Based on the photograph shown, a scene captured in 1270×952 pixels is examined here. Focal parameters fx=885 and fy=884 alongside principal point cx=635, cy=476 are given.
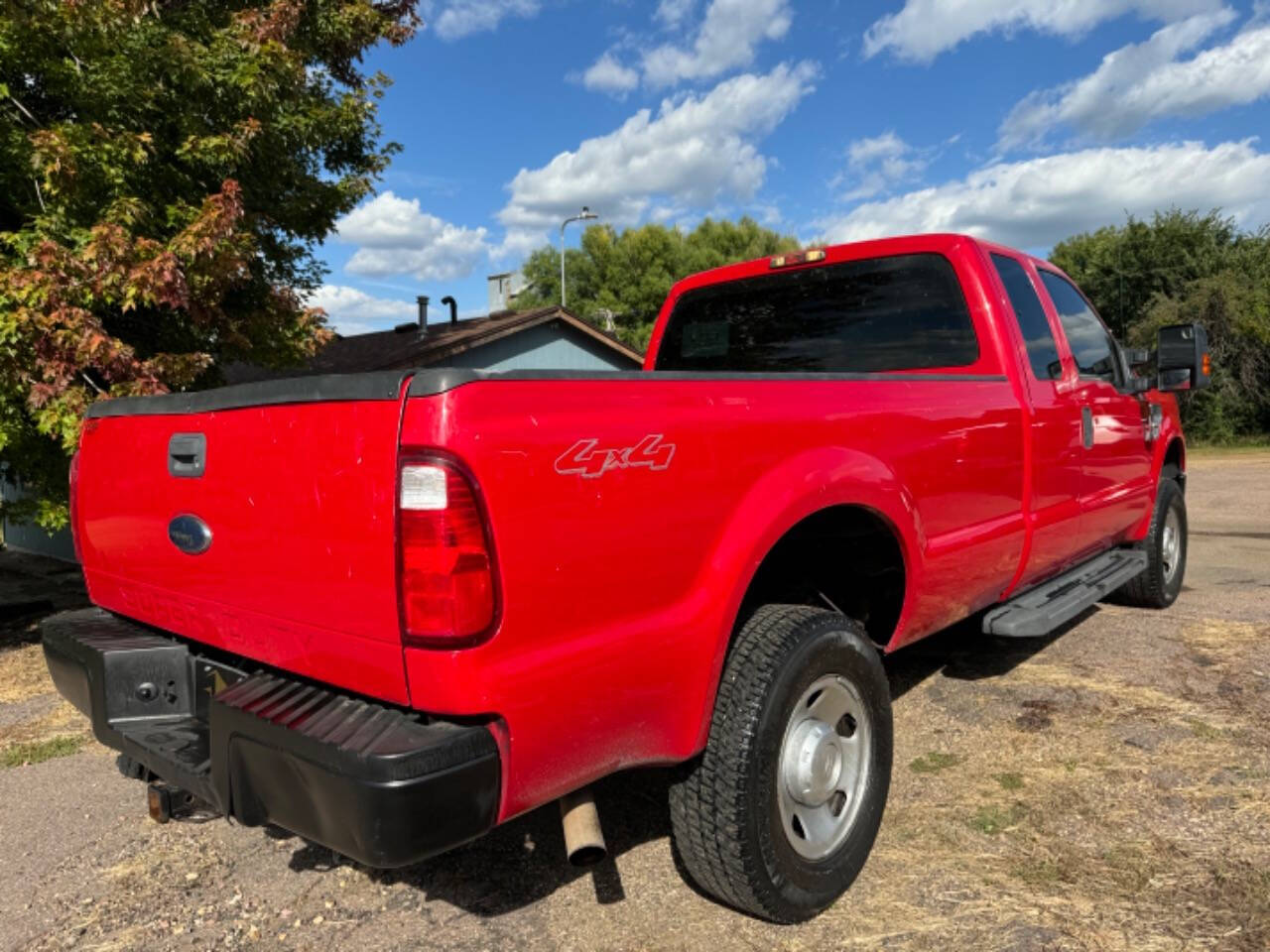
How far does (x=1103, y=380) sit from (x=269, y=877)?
14.2 ft

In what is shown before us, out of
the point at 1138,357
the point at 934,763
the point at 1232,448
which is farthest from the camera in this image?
the point at 1232,448

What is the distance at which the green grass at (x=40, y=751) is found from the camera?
396 cm

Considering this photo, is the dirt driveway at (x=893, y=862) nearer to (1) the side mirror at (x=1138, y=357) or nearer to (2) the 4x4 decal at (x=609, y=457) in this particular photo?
(2) the 4x4 decal at (x=609, y=457)

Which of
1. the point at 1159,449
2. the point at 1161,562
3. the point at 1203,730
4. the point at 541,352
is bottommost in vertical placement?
the point at 1203,730

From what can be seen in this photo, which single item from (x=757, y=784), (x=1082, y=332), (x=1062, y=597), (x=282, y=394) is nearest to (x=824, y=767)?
(x=757, y=784)

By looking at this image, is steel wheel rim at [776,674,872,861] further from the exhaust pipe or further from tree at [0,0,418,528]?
tree at [0,0,418,528]

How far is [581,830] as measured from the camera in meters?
1.99

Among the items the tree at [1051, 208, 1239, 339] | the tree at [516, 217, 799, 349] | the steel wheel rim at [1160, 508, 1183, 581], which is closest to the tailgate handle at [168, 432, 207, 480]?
the steel wheel rim at [1160, 508, 1183, 581]

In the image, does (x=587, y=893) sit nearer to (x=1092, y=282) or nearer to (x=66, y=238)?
(x=66, y=238)

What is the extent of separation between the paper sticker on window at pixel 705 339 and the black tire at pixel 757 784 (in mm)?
2173

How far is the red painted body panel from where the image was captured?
1.74 m

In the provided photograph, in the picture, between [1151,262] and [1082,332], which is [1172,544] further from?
[1151,262]

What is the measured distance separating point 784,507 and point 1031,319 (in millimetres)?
2351

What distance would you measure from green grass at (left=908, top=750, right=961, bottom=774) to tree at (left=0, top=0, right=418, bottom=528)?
435 cm
